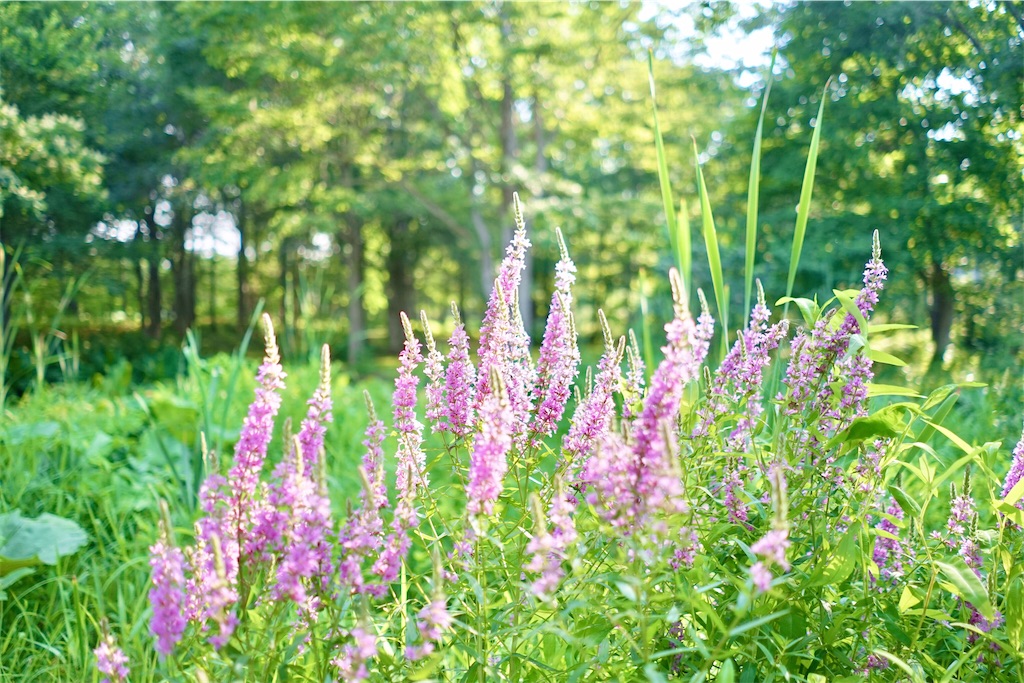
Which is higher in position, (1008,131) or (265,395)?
(1008,131)

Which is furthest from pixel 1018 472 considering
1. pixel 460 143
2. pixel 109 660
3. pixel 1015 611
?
pixel 460 143

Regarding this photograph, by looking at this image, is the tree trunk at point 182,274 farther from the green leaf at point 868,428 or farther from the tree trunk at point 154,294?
the green leaf at point 868,428

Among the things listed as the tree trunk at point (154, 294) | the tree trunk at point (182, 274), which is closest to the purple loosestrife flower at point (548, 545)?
the tree trunk at point (154, 294)

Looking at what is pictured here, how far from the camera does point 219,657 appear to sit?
1169 millimetres

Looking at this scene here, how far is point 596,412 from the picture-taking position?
1.40 meters

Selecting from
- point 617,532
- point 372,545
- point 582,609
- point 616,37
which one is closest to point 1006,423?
point 582,609

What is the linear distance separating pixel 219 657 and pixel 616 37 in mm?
13278

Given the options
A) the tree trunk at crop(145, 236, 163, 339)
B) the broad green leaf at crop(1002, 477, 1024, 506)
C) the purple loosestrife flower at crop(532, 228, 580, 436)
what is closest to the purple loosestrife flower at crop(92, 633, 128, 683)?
the purple loosestrife flower at crop(532, 228, 580, 436)

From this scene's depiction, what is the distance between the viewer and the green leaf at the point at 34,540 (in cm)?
251

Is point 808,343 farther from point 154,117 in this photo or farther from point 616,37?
point 616,37

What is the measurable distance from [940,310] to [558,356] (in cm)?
462

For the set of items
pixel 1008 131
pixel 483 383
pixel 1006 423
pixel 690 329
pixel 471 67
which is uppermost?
Answer: pixel 471 67

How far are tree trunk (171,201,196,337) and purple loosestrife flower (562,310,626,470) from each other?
15.9ft

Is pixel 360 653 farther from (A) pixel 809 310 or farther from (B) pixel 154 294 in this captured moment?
(B) pixel 154 294
